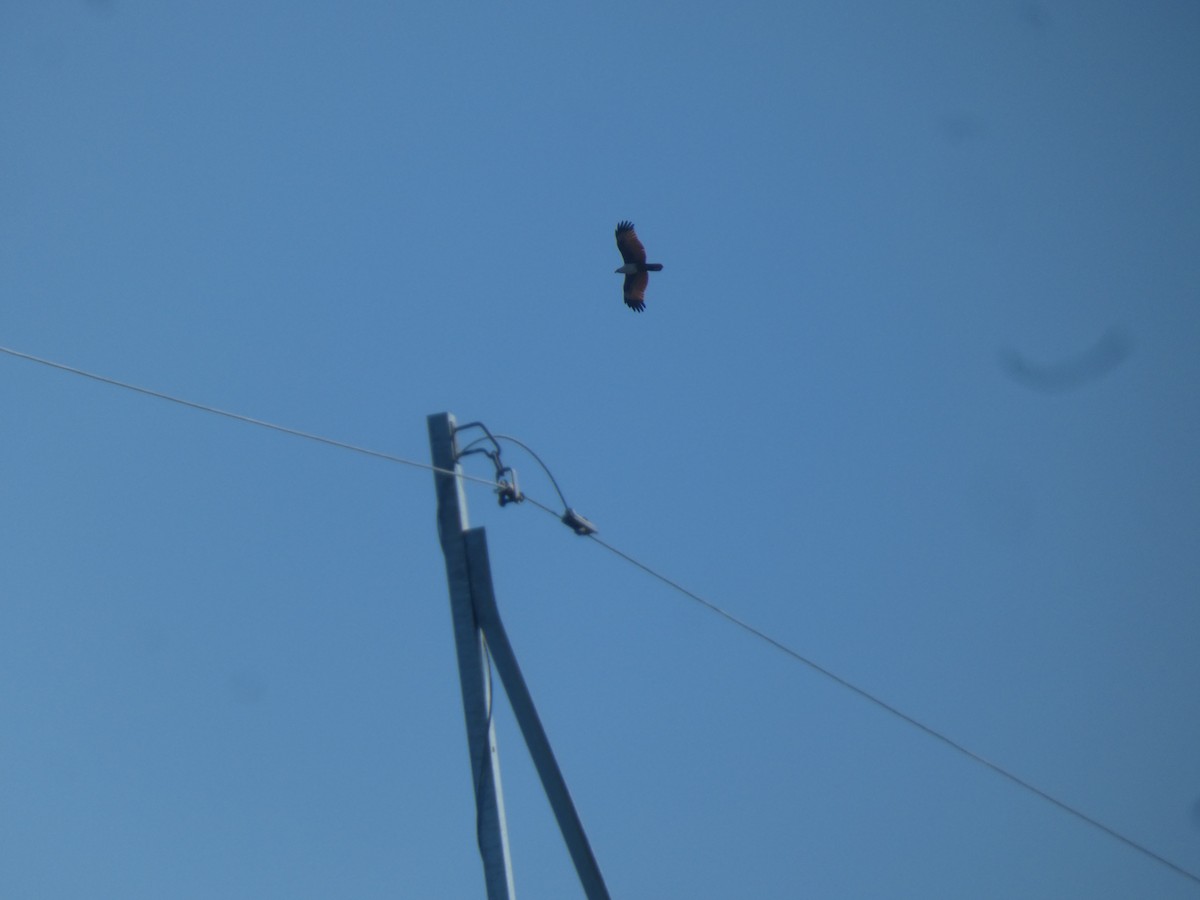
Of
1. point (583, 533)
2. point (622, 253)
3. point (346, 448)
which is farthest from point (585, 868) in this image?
point (622, 253)

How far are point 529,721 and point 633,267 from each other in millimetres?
6619

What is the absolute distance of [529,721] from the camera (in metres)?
9.13

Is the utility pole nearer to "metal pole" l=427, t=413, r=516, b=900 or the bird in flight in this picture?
"metal pole" l=427, t=413, r=516, b=900

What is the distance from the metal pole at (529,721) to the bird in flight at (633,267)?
17.5ft

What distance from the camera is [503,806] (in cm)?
905

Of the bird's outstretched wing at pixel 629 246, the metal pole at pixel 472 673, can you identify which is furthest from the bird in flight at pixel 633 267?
the metal pole at pixel 472 673

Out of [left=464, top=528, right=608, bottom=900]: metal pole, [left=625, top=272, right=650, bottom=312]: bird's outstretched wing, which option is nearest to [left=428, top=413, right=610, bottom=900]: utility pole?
[left=464, top=528, right=608, bottom=900]: metal pole

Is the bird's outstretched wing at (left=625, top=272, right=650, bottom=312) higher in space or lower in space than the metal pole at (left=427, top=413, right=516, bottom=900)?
higher

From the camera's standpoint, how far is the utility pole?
29.3ft

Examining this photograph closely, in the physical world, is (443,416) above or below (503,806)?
above

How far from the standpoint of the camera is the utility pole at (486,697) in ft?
29.3

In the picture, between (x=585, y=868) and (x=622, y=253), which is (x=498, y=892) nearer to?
(x=585, y=868)

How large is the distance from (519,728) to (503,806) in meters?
0.45

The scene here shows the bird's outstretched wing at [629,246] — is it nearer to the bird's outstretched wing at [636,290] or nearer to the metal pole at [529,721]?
the bird's outstretched wing at [636,290]
